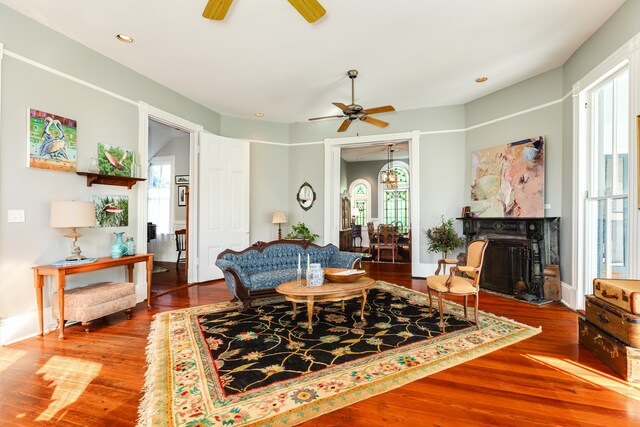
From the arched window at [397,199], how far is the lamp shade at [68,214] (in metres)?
9.68

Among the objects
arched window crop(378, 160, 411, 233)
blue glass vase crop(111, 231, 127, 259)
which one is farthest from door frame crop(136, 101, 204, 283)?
arched window crop(378, 160, 411, 233)

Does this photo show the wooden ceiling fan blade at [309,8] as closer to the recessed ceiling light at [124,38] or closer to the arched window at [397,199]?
the recessed ceiling light at [124,38]

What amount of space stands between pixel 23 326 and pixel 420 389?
154 inches

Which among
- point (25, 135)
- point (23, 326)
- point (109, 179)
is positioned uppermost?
point (25, 135)

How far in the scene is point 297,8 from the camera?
2.52 m

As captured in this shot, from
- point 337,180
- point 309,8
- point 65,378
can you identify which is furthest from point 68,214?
point 337,180

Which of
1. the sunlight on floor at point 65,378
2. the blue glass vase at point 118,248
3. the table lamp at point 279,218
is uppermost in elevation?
the table lamp at point 279,218

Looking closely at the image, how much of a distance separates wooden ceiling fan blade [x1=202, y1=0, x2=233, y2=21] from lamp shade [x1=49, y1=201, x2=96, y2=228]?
7.92ft

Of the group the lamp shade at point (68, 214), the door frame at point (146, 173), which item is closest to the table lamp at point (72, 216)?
the lamp shade at point (68, 214)

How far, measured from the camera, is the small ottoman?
325 centimetres

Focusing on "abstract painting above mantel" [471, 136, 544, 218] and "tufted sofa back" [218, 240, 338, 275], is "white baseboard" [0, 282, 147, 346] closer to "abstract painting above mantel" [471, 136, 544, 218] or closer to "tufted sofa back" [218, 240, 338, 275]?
"tufted sofa back" [218, 240, 338, 275]

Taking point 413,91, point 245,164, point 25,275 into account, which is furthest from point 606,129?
point 25,275

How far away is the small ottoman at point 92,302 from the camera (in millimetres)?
3250

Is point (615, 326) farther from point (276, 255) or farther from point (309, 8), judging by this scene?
point (276, 255)
